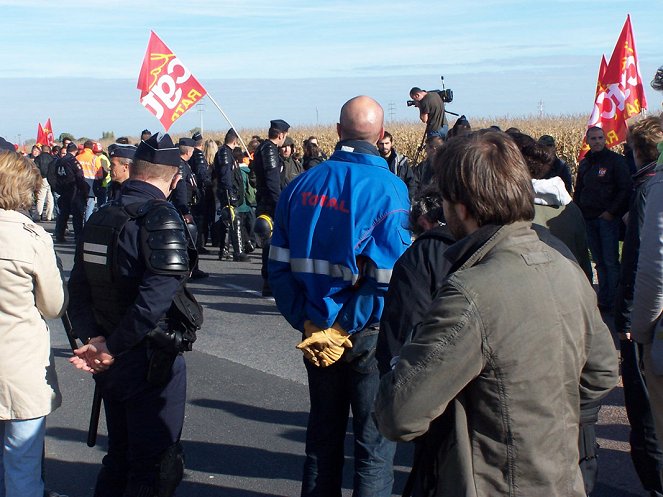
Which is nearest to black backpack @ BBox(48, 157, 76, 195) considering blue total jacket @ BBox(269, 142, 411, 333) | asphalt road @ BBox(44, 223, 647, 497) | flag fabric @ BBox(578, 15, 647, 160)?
asphalt road @ BBox(44, 223, 647, 497)

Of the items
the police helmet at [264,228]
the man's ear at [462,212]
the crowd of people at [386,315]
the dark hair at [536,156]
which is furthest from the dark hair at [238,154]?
the man's ear at [462,212]

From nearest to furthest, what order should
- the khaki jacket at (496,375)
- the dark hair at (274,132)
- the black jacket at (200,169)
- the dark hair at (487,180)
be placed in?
the khaki jacket at (496,375) < the dark hair at (487,180) < the dark hair at (274,132) < the black jacket at (200,169)

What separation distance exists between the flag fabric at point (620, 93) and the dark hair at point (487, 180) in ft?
32.3

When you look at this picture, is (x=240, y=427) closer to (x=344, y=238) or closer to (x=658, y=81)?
(x=344, y=238)

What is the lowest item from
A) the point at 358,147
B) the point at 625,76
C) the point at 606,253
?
the point at 606,253

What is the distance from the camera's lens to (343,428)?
4012 mm

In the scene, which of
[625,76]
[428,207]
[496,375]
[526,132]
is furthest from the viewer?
[526,132]

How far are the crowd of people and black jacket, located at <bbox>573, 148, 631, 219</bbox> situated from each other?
176 inches

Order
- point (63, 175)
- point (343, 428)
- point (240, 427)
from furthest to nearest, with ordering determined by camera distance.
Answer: point (63, 175) → point (240, 427) → point (343, 428)

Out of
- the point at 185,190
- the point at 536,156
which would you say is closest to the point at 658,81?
the point at 536,156

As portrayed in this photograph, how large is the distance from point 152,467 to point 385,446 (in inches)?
39.6

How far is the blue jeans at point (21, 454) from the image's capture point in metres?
3.89

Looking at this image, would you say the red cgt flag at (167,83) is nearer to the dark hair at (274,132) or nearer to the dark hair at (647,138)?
the dark hair at (274,132)

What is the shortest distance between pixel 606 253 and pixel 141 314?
6.95 m
